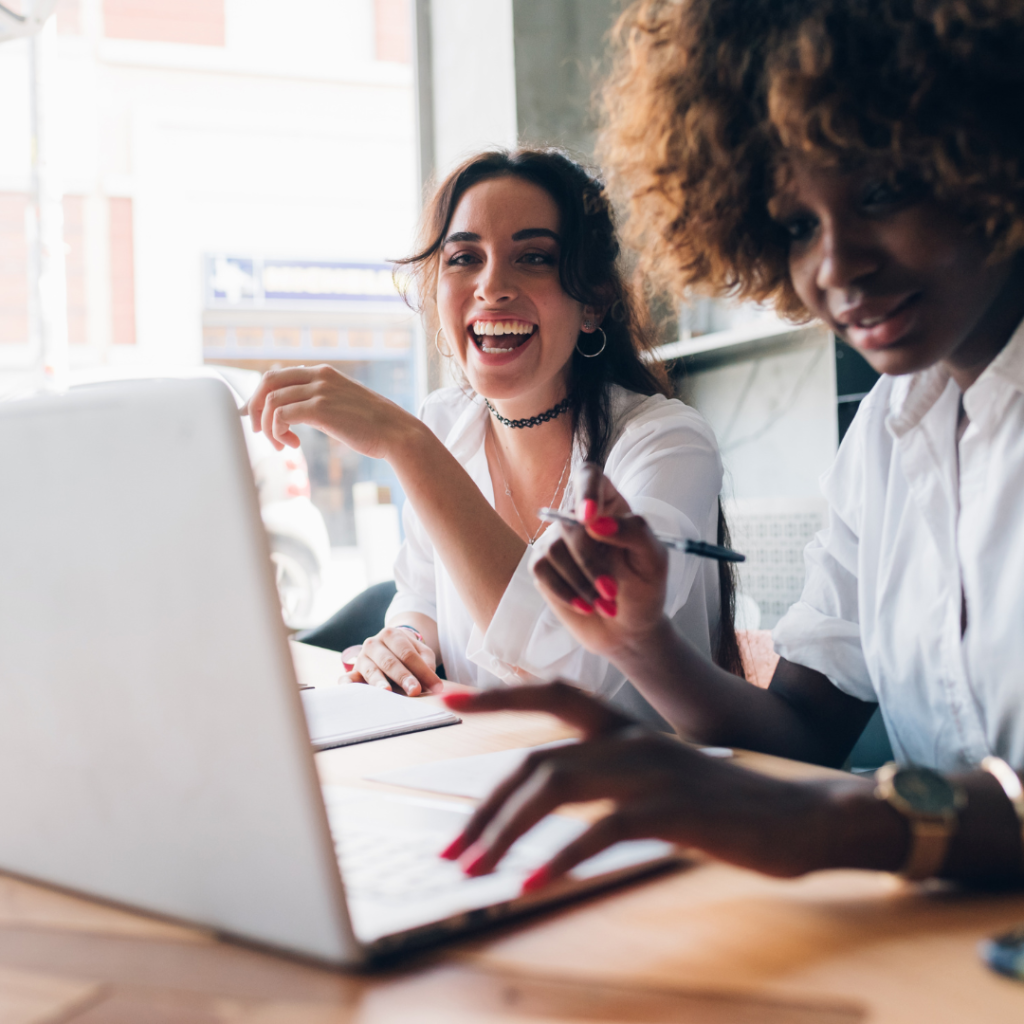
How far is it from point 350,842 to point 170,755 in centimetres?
19

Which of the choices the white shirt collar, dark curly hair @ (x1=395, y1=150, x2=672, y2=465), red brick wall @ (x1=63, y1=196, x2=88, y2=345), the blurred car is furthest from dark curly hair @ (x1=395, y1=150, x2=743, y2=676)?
red brick wall @ (x1=63, y1=196, x2=88, y2=345)

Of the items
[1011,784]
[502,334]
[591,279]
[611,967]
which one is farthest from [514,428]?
[611,967]

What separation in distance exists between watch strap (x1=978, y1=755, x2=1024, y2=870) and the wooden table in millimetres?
53

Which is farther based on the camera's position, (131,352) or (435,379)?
(131,352)

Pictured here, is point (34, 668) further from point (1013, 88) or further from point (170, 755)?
point (1013, 88)

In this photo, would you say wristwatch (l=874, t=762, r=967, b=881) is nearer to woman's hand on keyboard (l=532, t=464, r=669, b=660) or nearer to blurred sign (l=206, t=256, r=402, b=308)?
woman's hand on keyboard (l=532, t=464, r=669, b=660)

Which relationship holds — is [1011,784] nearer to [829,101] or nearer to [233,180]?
[829,101]

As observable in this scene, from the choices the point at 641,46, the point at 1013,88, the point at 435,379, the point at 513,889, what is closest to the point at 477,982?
the point at 513,889

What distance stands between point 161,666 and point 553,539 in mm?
494

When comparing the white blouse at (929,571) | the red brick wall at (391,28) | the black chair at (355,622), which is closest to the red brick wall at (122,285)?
the red brick wall at (391,28)

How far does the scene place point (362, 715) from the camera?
1097 millimetres

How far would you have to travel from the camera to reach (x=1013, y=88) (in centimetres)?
79

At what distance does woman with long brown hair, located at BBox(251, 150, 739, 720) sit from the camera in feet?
4.34

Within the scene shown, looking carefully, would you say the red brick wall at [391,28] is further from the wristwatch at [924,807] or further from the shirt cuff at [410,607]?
the wristwatch at [924,807]
